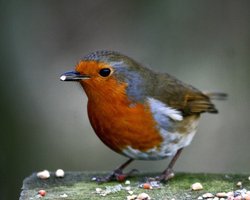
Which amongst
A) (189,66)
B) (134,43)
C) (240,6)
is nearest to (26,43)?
(134,43)

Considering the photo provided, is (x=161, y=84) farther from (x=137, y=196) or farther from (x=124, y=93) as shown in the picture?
(x=137, y=196)

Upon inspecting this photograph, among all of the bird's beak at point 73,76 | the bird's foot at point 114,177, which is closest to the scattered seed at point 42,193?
the bird's foot at point 114,177

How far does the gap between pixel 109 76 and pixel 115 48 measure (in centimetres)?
325

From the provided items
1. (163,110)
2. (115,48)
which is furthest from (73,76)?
(115,48)

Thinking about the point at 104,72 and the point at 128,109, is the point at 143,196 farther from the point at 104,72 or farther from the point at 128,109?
the point at 104,72

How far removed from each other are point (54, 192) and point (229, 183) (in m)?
1.12

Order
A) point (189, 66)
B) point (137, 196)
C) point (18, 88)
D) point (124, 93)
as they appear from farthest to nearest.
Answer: point (189, 66) < point (18, 88) < point (124, 93) < point (137, 196)

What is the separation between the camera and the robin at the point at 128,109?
529cm

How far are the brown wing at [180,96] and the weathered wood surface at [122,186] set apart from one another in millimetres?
562

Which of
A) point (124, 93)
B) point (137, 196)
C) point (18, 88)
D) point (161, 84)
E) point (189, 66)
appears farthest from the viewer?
point (189, 66)

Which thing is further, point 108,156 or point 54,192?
point 108,156

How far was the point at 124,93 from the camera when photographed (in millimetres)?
5367

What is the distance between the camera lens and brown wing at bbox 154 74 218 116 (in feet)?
18.8

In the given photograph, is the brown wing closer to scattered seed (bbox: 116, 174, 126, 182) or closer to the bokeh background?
scattered seed (bbox: 116, 174, 126, 182)
